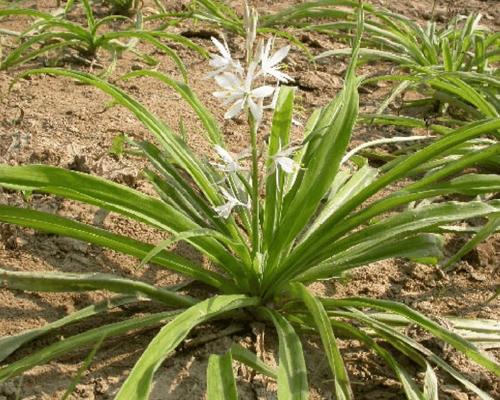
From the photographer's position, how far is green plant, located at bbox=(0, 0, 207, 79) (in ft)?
9.75

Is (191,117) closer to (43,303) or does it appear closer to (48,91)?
(48,91)

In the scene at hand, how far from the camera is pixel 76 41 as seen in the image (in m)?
3.07

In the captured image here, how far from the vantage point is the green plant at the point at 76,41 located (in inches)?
117

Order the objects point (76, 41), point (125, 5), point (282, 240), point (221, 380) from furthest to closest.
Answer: point (125, 5), point (76, 41), point (282, 240), point (221, 380)

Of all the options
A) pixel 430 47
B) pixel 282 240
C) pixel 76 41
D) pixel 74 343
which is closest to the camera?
pixel 74 343

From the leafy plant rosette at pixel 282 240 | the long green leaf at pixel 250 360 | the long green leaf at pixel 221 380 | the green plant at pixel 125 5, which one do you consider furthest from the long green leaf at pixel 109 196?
the green plant at pixel 125 5

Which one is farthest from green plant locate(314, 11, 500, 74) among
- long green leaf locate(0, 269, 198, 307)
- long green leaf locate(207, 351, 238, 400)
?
long green leaf locate(207, 351, 238, 400)

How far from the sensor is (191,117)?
281cm

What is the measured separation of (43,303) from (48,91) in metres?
1.30

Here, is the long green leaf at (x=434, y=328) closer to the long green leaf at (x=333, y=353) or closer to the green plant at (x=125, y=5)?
the long green leaf at (x=333, y=353)

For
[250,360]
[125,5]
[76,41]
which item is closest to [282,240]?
[250,360]

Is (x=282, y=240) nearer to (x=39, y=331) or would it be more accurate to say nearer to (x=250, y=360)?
(x=250, y=360)

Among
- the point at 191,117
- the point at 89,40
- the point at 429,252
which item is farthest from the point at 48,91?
the point at 429,252

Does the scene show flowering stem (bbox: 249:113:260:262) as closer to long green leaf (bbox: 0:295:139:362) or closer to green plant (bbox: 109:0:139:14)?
long green leaf (bbox: 0:295:139:362)
